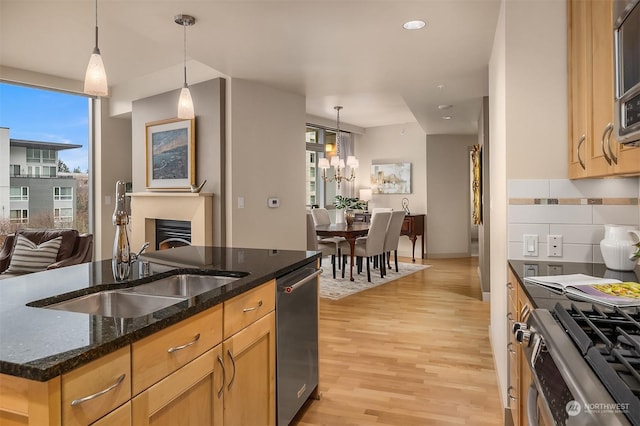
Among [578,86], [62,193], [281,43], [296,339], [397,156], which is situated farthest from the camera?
[397,156]

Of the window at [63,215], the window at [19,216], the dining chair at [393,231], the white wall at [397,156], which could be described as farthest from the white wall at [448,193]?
the window at [19,216]

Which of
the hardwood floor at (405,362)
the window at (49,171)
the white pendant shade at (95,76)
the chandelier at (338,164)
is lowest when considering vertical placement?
the hardwood floor at (405,362)

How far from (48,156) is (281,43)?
3.75m

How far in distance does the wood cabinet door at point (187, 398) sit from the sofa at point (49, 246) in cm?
348

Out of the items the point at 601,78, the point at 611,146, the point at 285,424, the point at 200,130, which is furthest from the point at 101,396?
the point at 200,130

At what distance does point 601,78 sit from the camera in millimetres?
1617

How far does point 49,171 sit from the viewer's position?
17.5ft

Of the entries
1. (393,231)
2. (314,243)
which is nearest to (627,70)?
(314,243)

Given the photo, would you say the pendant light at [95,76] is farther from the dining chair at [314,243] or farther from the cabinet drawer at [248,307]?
the dining chair at [314,243]

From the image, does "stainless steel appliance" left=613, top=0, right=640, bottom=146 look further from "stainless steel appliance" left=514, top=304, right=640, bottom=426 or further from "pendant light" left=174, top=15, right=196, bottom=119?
"pendant light" left=174, top=15, right=196, bottom=119

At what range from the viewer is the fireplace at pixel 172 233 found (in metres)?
4.71

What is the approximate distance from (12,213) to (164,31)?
331 cm

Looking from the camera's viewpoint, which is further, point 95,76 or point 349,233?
point 349,233

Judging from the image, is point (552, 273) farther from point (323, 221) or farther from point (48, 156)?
point (48, 156)
